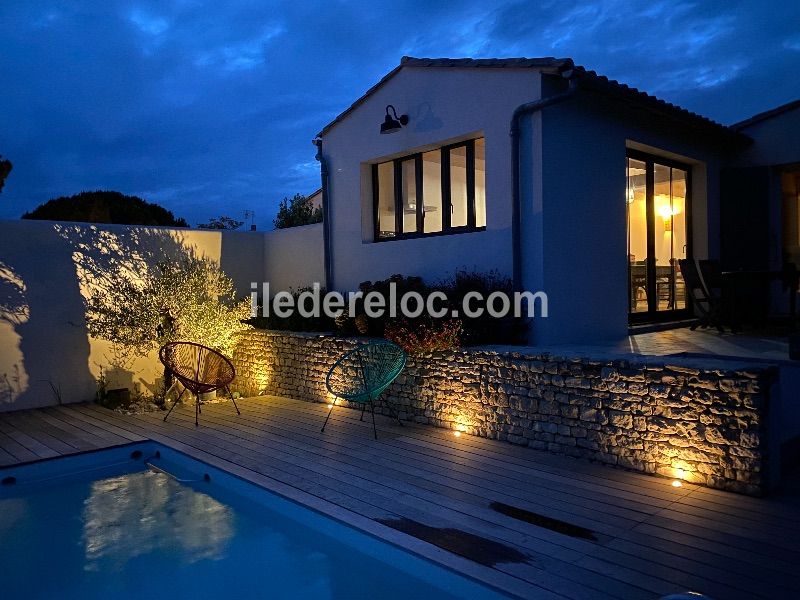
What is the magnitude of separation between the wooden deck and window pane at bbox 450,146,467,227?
317 cm

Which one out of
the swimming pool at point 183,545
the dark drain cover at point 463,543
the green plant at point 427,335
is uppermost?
the green plant at point 427,335

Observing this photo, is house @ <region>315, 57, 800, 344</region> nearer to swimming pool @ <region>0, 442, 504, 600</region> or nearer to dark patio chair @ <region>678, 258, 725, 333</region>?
dark patio chair @ <region>678, 258, 725, 333</region>

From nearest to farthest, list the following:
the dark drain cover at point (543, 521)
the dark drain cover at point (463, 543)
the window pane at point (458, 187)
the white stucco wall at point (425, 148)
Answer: the dark drain cover at point (463, 543) → the dark drain cover at point (543, 521) → the white stucco wall at point (425, 148) → the window pane at point (458, 187)

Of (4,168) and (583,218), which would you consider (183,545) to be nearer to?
(583,218)

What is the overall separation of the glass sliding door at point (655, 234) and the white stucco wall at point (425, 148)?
8.03 ft

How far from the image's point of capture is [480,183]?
7.72 m

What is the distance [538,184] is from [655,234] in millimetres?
3321

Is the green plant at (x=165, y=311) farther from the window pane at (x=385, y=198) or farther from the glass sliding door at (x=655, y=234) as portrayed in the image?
the glass sliding door at (x=655, y=234)

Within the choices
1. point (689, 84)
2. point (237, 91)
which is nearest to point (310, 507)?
point (237, 91)

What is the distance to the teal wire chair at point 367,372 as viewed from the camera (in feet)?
20.3

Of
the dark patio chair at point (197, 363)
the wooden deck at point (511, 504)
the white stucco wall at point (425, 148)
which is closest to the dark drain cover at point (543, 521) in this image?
the wooden deck at point (511, 504)

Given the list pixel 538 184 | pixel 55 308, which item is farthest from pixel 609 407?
pixel 55 308

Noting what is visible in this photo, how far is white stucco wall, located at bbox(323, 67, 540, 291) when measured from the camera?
280 inches

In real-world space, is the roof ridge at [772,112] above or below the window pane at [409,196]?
above
